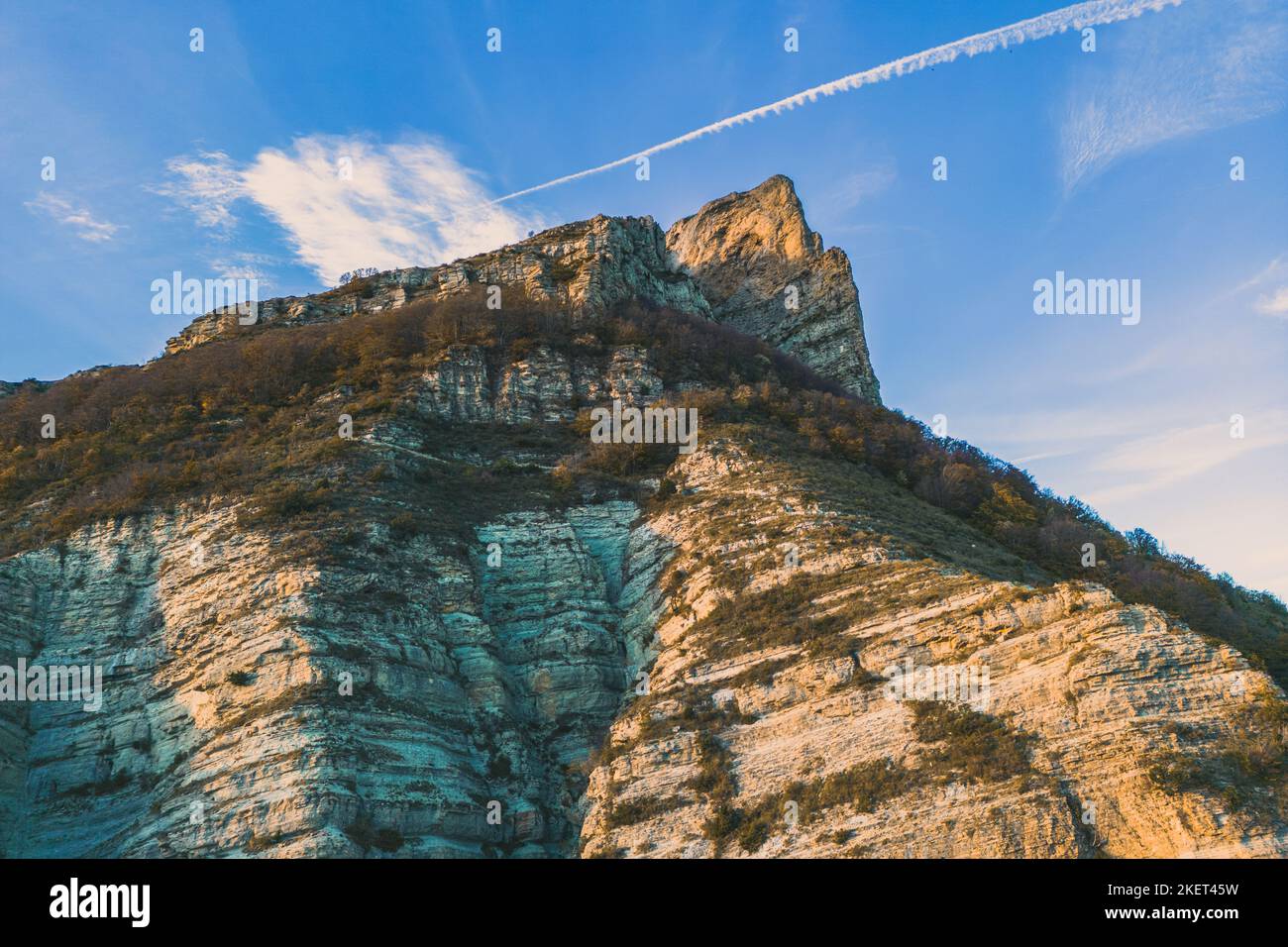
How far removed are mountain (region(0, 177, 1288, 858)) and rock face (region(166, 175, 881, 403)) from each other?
8868 mm

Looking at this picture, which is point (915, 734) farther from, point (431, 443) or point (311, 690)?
point (431, 443)

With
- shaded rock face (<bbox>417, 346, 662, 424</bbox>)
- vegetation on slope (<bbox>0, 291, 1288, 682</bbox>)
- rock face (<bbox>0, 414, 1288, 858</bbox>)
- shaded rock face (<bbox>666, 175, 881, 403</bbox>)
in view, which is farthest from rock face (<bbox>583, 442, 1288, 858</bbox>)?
shaded rock face (<bbox>666, 175, 881, 403</bbox>)

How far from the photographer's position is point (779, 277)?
7619cm

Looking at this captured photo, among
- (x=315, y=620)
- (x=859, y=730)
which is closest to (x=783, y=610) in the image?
(x=859, y=730)

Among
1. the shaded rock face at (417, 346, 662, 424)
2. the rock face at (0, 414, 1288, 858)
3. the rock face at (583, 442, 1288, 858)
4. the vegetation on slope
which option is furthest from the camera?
the shaded rock face at (417, 346, 662, 424)

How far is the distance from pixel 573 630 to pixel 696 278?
180 ft

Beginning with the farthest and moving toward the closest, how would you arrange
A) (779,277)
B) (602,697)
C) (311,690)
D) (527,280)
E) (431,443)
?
1. (779,277)
2. (527,280)
3. (431,443)
4. (602,697)
5. (311,690)

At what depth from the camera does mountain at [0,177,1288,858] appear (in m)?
21.3

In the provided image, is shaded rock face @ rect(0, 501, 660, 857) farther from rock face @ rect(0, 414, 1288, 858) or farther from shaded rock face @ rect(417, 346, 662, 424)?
shaded rock face @ rect(417, 346, 662, 424)

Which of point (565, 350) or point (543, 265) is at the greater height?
point (543, 265)

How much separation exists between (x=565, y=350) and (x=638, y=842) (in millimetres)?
31248

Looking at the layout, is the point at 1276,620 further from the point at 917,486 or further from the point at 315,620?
the point at 315,620

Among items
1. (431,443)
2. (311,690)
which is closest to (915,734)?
(311,690)
